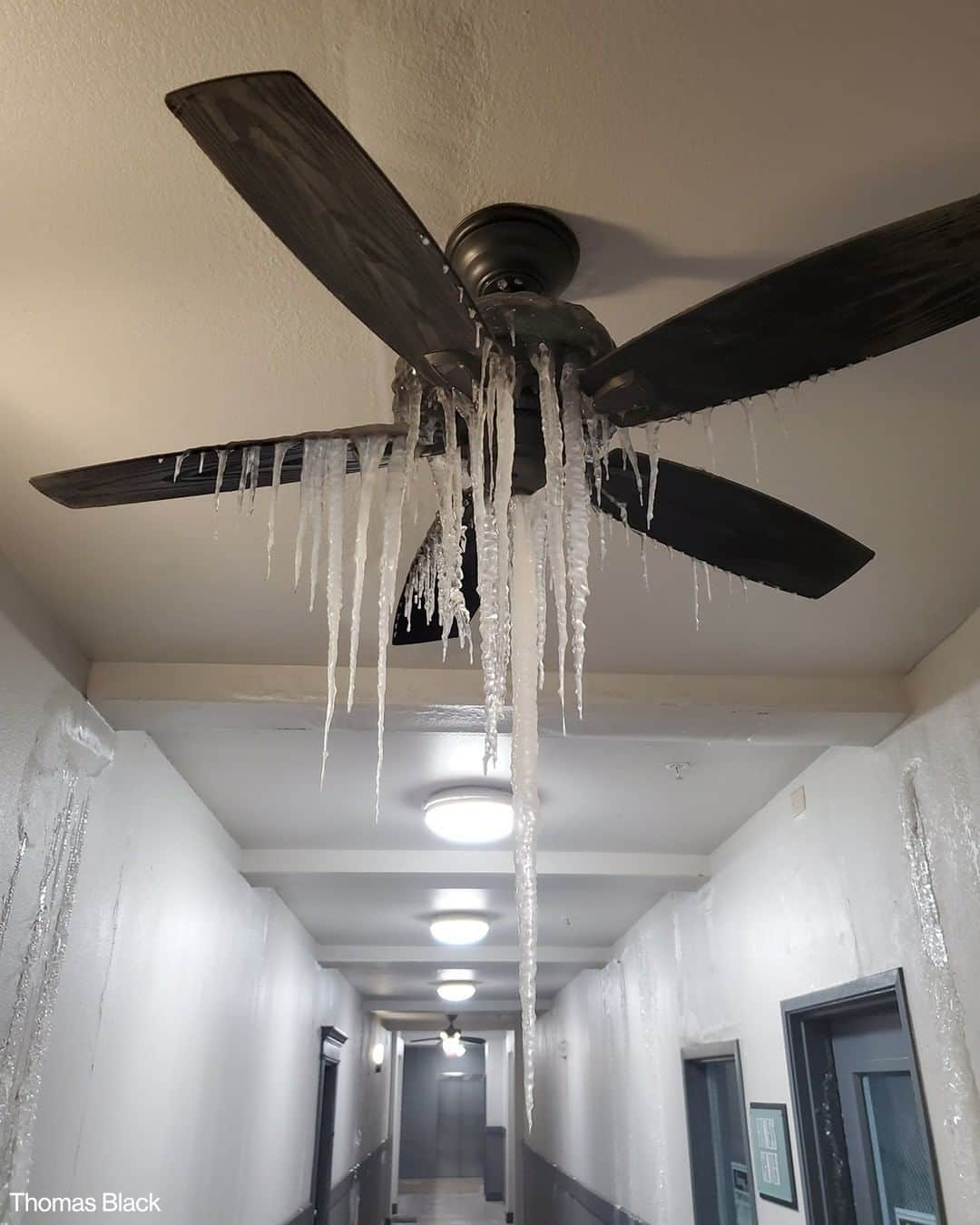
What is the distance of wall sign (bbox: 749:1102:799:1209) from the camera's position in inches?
112

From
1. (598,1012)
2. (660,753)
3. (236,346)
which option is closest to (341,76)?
(236,346)

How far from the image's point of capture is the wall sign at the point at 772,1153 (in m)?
2.85

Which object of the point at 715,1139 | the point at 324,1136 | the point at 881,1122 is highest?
the point at 881,1122

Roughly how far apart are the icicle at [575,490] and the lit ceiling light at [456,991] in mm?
6832

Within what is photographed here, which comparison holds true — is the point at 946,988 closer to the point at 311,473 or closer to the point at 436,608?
the point at 436,608

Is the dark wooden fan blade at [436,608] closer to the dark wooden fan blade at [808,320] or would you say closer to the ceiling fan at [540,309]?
the ceiling fan at [540,309]

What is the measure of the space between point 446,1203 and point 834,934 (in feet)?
41.5

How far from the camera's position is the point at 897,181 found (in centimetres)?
103

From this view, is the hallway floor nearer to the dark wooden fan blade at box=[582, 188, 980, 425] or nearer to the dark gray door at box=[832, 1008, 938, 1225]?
the dark gray door at box=[832, 1008, 938, 1225]

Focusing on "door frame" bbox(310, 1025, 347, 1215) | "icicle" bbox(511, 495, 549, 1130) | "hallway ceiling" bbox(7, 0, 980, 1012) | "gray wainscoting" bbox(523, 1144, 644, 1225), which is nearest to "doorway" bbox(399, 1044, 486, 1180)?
"gray wainscoting" bbox(523, 1144, 644, 1225)

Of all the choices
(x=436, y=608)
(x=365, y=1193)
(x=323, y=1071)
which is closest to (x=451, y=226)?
(x=436, y=608)

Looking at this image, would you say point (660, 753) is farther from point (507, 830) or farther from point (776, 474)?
point (776, 474)

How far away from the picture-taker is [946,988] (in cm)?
200

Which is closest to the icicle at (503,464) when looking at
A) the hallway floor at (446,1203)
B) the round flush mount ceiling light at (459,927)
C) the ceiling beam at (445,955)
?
the round flush mount ceiling light at (459,927)
